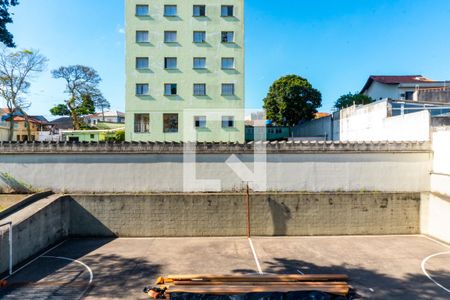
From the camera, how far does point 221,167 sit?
1470 centimetres

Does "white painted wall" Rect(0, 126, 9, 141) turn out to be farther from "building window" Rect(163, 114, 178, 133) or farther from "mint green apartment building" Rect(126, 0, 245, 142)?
"building window" Rect(163, 114, 178, 133)

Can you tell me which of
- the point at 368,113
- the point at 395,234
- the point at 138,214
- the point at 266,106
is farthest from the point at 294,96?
the point at 138,214

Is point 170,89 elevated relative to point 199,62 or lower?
lower

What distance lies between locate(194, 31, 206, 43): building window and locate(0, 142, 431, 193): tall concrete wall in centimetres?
1526

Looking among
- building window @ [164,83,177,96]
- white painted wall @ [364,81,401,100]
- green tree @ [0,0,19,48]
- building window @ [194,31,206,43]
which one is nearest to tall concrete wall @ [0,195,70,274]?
green tree @ [0,0,19,48]

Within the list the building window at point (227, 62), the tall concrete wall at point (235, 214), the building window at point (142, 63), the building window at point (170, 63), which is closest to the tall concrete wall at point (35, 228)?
the tall concrete wall at point (235, 214)

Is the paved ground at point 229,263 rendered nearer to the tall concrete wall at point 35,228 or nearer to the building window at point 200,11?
the tall concrete wall at point 35,228

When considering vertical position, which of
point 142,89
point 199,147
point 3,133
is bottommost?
point 199,147

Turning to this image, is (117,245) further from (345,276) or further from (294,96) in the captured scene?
(294,96)

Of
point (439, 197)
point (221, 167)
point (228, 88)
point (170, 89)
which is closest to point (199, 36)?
point (228, 88)

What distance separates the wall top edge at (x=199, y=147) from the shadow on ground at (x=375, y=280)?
6168mm

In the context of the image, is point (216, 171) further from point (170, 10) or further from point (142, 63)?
point (170, 10)

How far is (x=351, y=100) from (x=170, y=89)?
3275cm

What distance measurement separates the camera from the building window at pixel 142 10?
2503 centimetres
